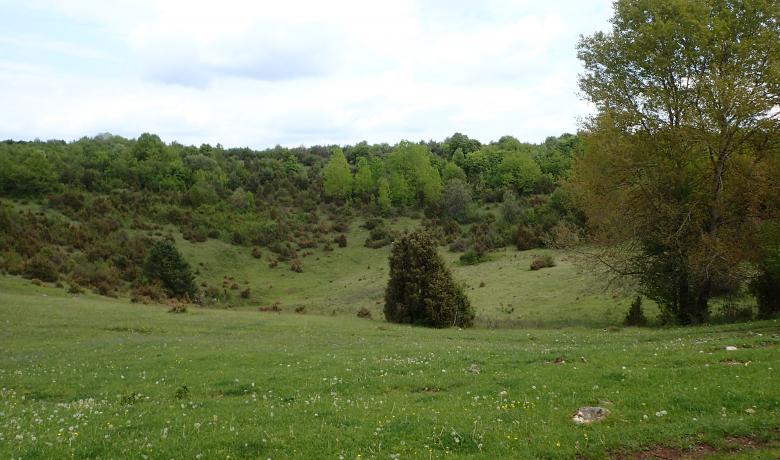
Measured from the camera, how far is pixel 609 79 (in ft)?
106

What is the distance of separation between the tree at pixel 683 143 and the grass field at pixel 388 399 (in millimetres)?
7453

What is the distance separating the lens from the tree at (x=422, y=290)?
122ft

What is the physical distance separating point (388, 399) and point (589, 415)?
14.9ft

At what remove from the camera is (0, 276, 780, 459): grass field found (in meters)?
8.55

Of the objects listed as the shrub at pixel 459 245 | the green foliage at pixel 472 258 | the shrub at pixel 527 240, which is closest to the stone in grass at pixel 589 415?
the green foliage at pixel 472 258

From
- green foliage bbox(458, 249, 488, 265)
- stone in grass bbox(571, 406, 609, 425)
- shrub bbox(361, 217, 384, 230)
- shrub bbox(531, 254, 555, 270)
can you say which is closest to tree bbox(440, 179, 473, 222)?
shrub bbox(361, 217, 384, 230)

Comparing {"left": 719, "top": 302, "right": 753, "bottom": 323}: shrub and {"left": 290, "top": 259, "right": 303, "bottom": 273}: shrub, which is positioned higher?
{"left": 719, "top": 302, "right": 753, "bottom": 323}: shrub

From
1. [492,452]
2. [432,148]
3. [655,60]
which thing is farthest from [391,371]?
[432,148]

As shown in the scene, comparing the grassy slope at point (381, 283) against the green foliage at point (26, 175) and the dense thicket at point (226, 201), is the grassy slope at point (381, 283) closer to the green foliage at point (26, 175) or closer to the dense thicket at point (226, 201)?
the dense thicket at point (226, 201)

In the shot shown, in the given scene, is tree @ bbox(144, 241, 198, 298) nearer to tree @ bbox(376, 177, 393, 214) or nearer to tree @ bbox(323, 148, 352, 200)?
tree @ bbox(376, 177, 393, 214)

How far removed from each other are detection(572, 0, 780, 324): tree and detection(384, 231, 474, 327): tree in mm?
10931

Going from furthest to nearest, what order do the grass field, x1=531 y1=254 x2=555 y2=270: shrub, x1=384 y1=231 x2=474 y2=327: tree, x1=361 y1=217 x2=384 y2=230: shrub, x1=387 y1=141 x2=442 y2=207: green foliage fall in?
x1=387 y1=141 x2=442 y2=207: green foliage
x1=361 y1=217 x2=384 y2=230: shrub
x1=531 y1=254 x2=555 y2=270: shrub
x1=384 y1=231 x2=474 y2=327: tree
the grass field

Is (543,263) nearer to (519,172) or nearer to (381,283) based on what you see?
(381,283)

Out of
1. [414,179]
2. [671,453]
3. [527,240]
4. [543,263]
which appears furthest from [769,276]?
[414,179]
